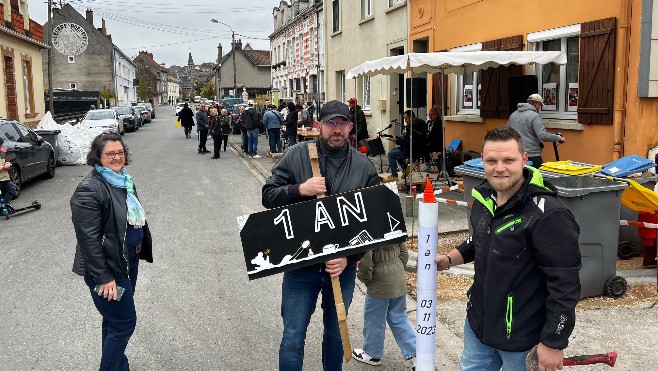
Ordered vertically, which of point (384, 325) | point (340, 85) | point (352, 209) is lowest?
point (384, 325)

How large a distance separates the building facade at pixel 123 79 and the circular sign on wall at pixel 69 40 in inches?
1465

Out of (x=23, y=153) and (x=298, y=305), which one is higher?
(x=23, y=153)

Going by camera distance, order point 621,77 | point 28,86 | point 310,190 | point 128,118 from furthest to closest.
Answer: point 128,118 < point 28,86 < point 621,77 < point 310,190

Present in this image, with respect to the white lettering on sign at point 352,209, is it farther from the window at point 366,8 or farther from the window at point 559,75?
the window at point 366,8

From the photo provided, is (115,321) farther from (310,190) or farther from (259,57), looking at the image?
(259,57)

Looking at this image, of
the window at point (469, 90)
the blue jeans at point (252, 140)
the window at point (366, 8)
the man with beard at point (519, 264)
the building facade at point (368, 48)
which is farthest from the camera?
the window at point (366, 8)

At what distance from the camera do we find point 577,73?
1016 cm

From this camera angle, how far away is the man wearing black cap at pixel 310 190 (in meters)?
3.48

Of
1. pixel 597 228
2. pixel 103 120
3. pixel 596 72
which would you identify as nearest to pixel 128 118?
pixel 103 120

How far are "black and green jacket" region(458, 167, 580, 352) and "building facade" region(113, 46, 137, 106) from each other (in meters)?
64.8

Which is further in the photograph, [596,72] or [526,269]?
[596,72]

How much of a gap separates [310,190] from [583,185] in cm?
345

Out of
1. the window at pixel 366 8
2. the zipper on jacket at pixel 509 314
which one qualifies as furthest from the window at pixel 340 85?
the zipper on jacket at pixel 509 314

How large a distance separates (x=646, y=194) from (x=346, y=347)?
4.12 meters
